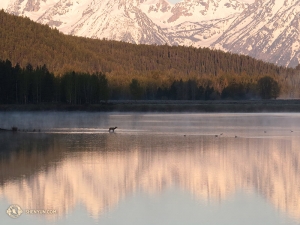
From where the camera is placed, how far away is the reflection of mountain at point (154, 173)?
31062mm

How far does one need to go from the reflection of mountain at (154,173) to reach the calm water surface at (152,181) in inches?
1.7

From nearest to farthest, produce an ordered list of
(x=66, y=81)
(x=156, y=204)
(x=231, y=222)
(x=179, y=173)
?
(x=231, y=222), (x=156, y=204), (x=179, y=173), (x=66, y=81)

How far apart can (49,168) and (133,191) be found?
8.21 meters

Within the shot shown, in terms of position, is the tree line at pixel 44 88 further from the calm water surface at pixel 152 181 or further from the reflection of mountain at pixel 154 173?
the reflection of mountain at pixel 154 173

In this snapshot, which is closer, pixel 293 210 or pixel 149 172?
pixel 293 210

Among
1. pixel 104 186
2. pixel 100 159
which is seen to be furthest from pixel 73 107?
pixel 104 186

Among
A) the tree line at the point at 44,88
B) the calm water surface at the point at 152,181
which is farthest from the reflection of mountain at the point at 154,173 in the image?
the tree line at the point at 44,88

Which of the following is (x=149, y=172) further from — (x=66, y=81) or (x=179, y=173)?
(x=66, y=81)

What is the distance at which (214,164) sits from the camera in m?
41.8

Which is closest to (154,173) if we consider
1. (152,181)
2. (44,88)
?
(152,181)

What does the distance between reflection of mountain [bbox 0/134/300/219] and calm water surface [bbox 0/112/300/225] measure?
0.04 meters

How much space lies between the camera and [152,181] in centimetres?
3538

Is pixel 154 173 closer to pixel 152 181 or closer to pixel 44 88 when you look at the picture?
pixel 152 181

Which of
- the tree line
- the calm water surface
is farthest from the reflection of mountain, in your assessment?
the tree line
